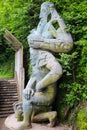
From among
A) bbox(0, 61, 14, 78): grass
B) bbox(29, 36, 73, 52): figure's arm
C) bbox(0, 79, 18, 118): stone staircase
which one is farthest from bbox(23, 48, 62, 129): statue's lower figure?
bbox(0, 61, 14, 78): grass

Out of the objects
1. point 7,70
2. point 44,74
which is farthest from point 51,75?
point 7,70

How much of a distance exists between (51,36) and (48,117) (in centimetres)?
175

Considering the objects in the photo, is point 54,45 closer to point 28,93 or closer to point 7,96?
point 28,93

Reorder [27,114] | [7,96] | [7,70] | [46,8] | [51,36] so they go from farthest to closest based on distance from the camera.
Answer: [7,70]
[7,96]
[46,8]
[51,36]
[27,114]

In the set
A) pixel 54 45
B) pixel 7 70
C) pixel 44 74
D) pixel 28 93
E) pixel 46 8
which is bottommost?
pixel 7 70

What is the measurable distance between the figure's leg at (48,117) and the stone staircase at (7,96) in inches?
170

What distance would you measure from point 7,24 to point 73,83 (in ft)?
17.3

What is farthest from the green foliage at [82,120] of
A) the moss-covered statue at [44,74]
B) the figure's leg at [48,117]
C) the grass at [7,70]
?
the grass at [7,70]

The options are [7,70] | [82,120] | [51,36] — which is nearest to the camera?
[82,120]

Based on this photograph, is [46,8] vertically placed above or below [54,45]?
above

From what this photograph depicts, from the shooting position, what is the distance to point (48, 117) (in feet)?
20.7

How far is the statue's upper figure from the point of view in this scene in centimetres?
629

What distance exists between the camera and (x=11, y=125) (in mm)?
6453

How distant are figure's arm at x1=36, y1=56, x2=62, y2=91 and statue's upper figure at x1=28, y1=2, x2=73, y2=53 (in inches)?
13.6
